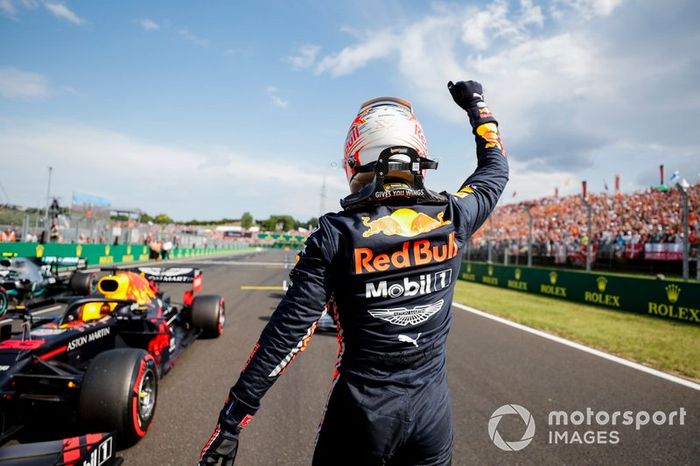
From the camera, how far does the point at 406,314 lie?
128cm

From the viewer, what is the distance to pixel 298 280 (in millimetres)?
1230

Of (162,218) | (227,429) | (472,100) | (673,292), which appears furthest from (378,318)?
(162,218)

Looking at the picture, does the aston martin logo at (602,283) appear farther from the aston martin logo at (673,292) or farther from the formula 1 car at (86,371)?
the formula 1 car at (86,371)

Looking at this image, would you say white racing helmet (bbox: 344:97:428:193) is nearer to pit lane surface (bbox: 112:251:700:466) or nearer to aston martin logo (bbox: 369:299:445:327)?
aston martin logo (bbox: 369:299:445:327)

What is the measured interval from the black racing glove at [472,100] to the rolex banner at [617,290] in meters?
8.74

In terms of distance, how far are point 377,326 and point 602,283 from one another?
1109cm

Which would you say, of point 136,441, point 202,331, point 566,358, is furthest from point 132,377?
point 566,358

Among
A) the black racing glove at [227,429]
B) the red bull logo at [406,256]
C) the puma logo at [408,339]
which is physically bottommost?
the black racing glove at [227,429]

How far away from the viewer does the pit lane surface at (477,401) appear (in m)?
2.96

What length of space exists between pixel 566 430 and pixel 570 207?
32.4 meters

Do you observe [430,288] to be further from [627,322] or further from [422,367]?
[627,322]

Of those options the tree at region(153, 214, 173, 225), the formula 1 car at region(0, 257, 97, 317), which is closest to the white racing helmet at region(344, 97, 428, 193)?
the formula 1 car at region(0, 257, 97, 317)

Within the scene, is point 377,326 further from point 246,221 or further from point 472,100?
point 246,221

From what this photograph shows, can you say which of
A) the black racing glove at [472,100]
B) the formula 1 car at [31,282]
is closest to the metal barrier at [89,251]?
the formula 1 car at [31,282]
